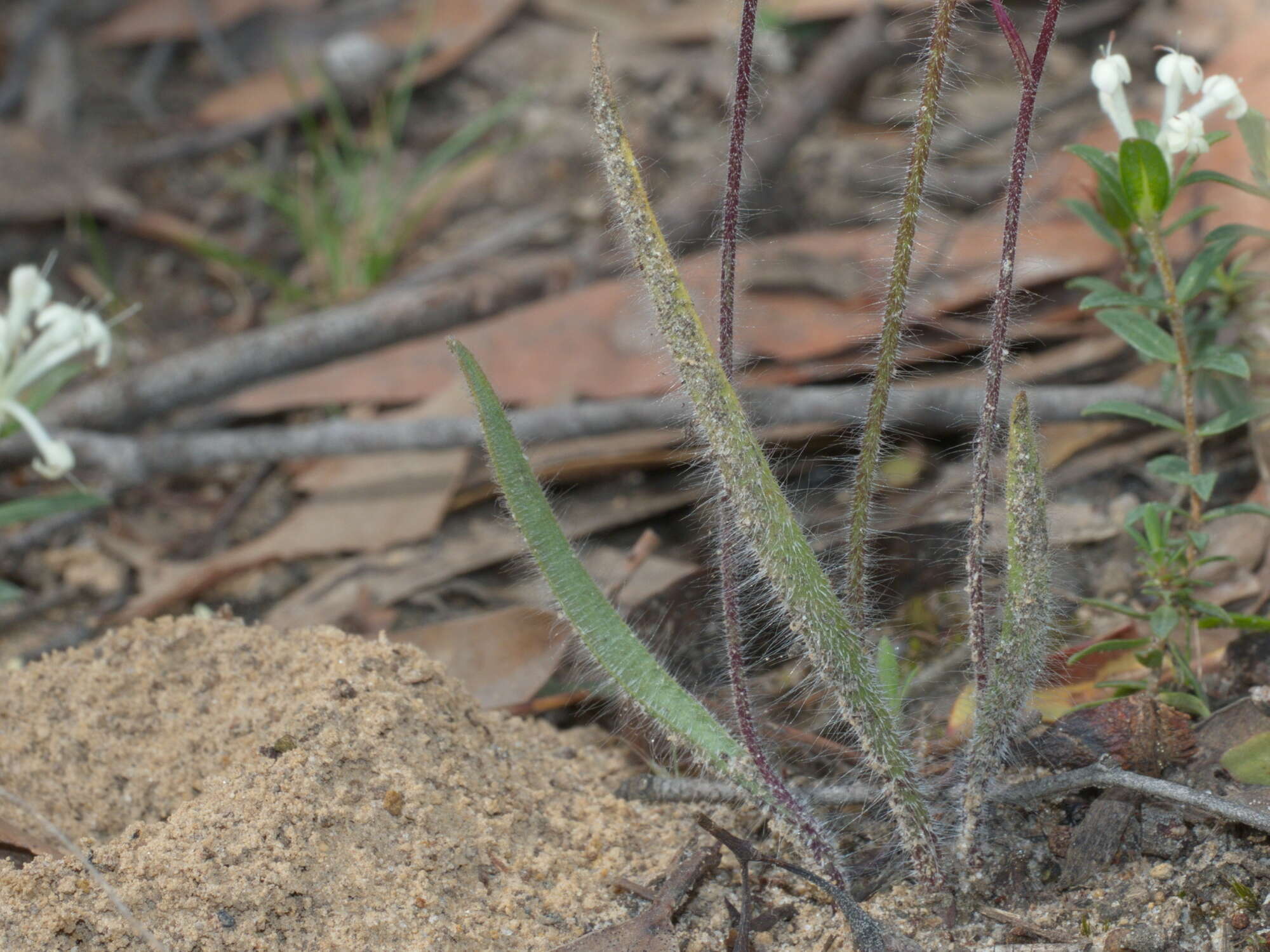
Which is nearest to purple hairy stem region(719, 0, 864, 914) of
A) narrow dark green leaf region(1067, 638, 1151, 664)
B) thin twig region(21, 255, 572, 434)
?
narrow dark green leaf region(1067, 638, 1151, 664)

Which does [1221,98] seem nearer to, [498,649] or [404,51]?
[498,649]

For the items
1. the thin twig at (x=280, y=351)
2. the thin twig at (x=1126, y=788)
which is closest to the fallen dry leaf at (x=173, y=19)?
the thin twig at (x=280, y=351)

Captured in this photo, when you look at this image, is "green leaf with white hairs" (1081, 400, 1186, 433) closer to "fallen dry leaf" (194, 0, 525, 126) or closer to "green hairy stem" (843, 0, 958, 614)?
"green hairy stem" (843, 0, 958, 614)

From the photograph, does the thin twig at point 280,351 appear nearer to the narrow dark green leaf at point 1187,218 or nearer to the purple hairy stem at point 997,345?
the narrow dark green leaf at point 1187,218

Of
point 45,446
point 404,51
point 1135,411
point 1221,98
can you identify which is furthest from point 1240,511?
point 404,51

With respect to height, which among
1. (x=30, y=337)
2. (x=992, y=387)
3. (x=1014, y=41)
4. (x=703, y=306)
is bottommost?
(x=703, y=306)

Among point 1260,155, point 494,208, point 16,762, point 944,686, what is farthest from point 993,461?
point 494,208
